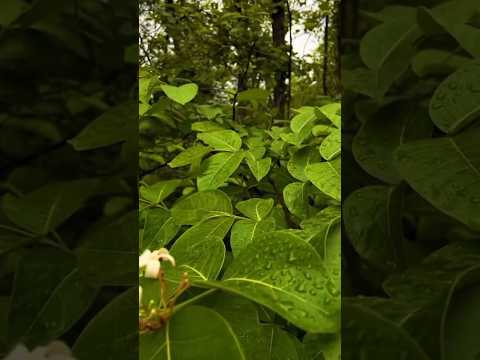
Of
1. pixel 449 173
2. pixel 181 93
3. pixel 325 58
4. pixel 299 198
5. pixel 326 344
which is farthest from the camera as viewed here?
pixel 325 58

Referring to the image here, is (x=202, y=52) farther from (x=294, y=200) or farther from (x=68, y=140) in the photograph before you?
(x=68, y=140)

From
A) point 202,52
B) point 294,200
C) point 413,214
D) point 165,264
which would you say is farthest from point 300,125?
point 202,52

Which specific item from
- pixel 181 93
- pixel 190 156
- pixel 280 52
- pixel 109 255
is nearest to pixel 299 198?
pixel 190 156

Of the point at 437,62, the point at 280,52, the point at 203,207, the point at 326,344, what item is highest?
the point at 280,52

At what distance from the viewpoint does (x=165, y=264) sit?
1.51 feet

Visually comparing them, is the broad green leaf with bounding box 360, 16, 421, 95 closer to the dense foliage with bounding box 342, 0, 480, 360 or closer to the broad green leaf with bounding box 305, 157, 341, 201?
the dense foliage with bounding box 342, 0, 480, 360

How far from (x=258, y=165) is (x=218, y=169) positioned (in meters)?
0.08

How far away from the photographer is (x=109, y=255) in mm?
318

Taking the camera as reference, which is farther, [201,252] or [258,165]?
[258,165]

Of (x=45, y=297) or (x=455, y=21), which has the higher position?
(x=455, y=21)

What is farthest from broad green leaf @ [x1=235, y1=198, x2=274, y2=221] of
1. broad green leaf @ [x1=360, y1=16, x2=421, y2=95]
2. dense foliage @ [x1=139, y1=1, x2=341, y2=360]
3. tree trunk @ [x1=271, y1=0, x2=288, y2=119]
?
tree trunk @ [x1=271, y1=0, x2=288, y2=119]

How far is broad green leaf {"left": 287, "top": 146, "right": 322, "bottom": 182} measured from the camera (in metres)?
0.71

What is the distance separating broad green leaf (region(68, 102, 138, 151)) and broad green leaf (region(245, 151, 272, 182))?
1.41ft

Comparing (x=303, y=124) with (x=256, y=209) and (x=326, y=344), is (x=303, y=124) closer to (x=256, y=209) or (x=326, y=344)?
(x=256, y=209)
